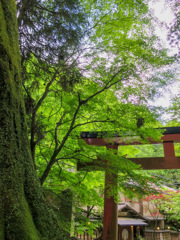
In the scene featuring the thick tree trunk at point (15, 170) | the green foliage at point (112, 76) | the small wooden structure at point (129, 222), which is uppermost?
the green foliage at point (112, 76)

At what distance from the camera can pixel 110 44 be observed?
14.0ft

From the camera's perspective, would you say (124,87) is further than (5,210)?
Yes

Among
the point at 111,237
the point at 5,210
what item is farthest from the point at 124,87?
the point at 111,237

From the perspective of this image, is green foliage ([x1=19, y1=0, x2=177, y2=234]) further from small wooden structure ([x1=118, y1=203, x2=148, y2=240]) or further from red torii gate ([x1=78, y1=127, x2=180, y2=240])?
small wooden structure ([x1=118, y1=203, x2=148, y2=240])

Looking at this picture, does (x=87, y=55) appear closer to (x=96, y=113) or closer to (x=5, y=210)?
(x=96, y=113)

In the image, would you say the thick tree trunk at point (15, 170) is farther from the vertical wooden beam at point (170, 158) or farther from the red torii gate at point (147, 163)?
the vertical wooden beam at point (170, 158)

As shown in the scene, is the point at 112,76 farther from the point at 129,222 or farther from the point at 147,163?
the point at 129,222

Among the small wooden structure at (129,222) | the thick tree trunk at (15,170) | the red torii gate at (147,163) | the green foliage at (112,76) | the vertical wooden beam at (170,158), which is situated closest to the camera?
the thick tree trunk at (15,170)

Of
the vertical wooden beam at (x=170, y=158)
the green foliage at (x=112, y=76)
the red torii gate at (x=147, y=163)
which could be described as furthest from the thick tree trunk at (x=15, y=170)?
the vertical wooden beam at (x=170, y=158)

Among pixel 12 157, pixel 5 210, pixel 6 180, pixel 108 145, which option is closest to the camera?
pixel 5 210

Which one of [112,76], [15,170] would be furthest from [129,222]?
[15,170]

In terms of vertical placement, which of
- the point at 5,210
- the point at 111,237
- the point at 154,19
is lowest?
the point at 111,237

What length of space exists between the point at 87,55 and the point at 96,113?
52.4 inches

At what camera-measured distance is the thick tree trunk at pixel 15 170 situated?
154 cm
